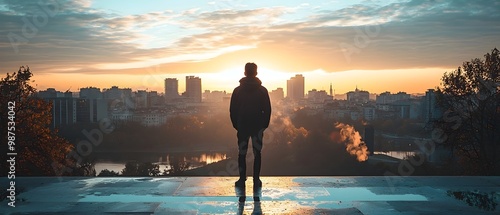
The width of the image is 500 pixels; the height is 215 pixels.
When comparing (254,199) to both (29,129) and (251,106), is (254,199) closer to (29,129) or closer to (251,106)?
(251,106)

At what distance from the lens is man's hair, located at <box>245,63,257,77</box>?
796cm

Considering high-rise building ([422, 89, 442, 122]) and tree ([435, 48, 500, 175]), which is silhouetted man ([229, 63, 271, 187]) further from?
high-rise building ([422, 89, 442, 122])

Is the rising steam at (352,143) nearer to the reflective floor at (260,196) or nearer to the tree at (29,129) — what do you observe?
the tree at (29,129)

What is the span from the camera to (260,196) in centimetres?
724

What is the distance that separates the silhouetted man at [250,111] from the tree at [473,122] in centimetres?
1664

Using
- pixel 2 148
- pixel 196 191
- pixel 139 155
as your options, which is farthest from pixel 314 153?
pixel 196 191

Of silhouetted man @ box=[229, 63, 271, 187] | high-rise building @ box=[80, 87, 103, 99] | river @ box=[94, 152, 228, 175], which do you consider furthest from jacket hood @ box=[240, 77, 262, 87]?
high-rise building @ box=[80, 87, 103, 99]

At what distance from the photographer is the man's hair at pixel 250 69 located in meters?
7.96

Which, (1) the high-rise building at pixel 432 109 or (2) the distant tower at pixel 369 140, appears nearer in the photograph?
(1) the high-rise building at pixel 432 109

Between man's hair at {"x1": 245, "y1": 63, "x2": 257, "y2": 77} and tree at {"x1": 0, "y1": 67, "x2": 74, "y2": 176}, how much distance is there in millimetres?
17531

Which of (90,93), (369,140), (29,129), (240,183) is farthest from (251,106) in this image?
(90,93)

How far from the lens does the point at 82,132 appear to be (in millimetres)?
94750

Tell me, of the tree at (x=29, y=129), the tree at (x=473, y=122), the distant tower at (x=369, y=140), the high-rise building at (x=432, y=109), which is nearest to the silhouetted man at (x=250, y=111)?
the tree at (x=473, y=122)

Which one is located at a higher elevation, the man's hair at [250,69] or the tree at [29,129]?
the man's hair at [250,69]
